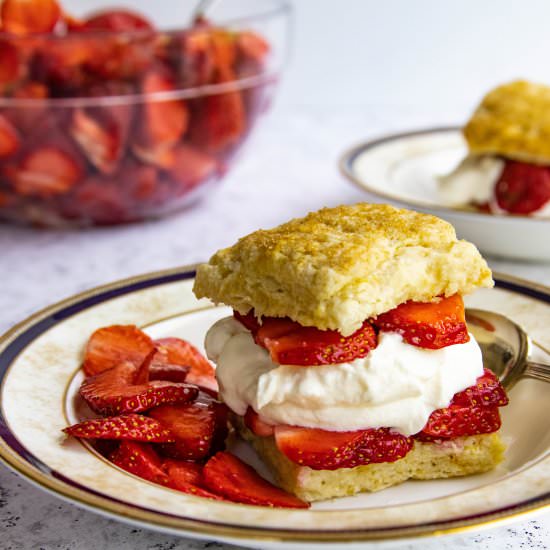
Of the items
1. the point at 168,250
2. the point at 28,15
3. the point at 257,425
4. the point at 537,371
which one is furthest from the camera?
the point at 168,250

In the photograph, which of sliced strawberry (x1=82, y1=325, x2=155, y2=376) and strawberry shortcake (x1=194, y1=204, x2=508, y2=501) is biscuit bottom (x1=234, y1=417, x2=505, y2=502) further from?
sliced strawberry (x1=82, y1=325, x2=155, y2=376)

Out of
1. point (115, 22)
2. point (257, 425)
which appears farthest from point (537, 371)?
point (115, 22)

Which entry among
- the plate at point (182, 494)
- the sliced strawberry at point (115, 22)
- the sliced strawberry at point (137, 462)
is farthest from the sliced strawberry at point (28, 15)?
the sliced strawberry at point (137, 462)

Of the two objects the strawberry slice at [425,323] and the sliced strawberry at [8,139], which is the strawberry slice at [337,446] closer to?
the strawberry slice at [425,323]

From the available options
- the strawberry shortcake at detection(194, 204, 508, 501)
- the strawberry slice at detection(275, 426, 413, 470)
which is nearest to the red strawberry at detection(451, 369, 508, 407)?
the strawberry shortcake at detection(194, 204, 508, 501)

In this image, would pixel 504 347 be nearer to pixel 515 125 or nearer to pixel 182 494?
pixel 182 494

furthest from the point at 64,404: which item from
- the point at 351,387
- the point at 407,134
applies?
the point at 407,134

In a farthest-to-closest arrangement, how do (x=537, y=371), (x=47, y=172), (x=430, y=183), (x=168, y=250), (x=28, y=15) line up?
(x=430, y=183) → (x=168, y=250) → (x=28, y=15) → (x=47, y=172) → (x=537, y=371)
